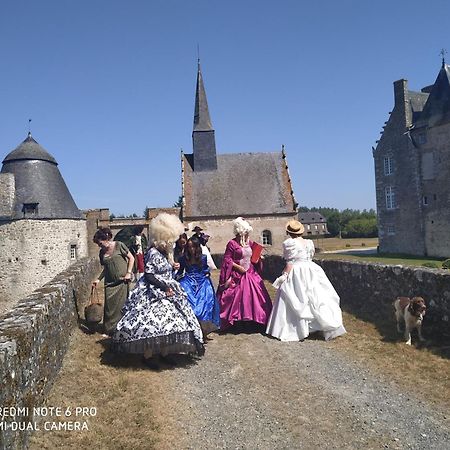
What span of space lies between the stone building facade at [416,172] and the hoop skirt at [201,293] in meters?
23.4

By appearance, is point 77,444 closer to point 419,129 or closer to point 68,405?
point 68,405

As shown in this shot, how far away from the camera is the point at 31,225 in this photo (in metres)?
22.8

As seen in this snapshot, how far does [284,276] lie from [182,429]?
10.5 ft

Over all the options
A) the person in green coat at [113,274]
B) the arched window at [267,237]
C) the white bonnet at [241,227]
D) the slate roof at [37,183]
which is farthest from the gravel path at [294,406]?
the arched window at [267,237]

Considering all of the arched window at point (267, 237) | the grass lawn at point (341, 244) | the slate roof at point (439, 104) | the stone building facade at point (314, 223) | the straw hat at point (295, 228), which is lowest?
the grass lawn at point (341, 244)

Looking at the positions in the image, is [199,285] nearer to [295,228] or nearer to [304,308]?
[304,308]

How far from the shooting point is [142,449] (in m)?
3.19

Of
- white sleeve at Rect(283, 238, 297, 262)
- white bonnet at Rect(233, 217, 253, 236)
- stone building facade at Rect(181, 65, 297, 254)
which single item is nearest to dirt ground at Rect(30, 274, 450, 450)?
white sleeve at Rect(283, 238, 297, 262)

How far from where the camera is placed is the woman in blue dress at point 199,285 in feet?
19.6

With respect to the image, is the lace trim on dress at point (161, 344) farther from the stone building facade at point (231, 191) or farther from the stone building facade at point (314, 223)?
the stone building facade at point (314, 223)

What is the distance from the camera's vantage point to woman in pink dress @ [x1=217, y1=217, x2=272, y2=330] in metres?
6.63

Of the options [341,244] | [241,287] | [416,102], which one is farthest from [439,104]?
[241,287]

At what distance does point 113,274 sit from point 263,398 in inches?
113

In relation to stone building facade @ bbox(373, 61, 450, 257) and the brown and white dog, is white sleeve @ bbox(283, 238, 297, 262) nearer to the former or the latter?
the brown and white dog
